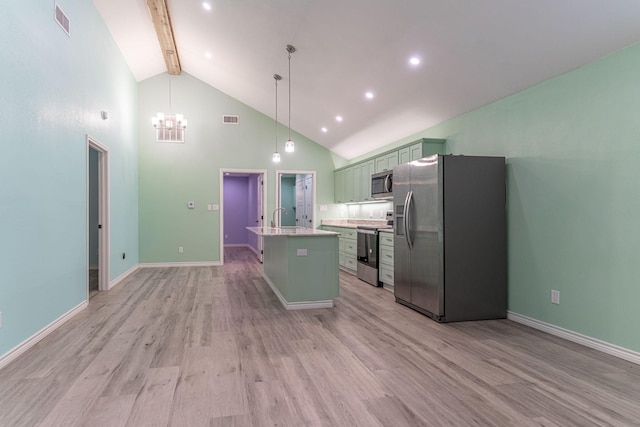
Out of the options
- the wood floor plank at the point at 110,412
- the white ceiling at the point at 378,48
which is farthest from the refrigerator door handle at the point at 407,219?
the wood floor plank at the point at 110,412

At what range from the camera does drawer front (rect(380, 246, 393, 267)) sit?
17.2ft

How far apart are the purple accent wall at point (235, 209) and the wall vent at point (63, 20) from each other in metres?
8.37

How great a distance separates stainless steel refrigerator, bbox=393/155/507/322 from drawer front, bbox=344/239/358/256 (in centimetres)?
252

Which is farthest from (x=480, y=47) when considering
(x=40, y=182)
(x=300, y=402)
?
(x=40, y=182)

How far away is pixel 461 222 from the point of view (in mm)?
3865

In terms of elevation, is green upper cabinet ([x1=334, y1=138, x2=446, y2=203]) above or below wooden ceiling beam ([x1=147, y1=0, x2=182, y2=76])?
below

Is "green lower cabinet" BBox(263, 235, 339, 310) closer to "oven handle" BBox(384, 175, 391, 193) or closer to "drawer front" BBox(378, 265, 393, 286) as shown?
"drawer front" BBox(378, 265, 393, 286)

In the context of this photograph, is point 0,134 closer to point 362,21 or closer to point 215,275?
point 362,21

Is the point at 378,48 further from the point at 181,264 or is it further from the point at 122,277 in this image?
the point at 181,264

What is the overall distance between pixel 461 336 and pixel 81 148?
462cm

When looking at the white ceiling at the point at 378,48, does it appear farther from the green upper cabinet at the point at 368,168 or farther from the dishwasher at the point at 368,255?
the dishwasher at the point at 368,255

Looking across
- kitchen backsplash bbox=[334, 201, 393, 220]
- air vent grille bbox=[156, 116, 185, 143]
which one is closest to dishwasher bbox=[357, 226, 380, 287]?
kitchen backsplash bbox=[334, 201, 393, 220]

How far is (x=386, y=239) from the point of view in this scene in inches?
211

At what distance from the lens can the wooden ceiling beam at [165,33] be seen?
203 inches
